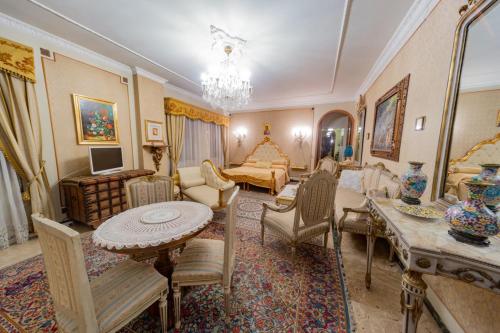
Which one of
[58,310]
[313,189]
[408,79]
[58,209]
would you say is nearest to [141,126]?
[58,209]

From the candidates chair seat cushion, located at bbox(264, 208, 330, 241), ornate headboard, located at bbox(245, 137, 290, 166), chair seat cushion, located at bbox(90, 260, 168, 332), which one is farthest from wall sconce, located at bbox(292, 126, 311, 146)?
chair seat cushion, located at bbox(90, 260, 168, 332)

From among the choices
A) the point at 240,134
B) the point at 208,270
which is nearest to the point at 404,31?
the point at 208,270

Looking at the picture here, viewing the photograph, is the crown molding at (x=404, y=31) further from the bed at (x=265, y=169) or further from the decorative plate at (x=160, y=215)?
the decorative plate at (x=160, y=215)

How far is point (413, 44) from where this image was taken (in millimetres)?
2037

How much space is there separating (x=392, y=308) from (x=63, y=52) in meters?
5.23

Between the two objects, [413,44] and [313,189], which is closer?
[313,189]

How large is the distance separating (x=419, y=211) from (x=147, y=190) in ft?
8.54

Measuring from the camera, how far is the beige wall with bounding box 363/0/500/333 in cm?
106

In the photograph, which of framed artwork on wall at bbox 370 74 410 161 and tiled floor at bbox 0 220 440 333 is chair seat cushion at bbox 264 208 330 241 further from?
framed artwork on wall at bbox 370 74 410 161

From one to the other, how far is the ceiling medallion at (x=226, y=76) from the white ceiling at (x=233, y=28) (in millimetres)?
170

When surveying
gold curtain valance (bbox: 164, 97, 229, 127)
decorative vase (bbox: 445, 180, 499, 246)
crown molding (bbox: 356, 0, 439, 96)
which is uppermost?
crown molding (bbox: 356, 0, 439, 96)

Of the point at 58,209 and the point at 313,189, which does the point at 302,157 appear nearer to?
the point at 313,189

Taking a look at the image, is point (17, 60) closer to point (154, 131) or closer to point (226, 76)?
point (154, 131)

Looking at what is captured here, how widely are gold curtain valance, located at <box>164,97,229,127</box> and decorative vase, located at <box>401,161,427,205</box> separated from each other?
465 centimetres
